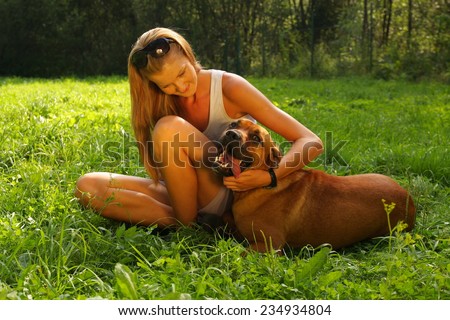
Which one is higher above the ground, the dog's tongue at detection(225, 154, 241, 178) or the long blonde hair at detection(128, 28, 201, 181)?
the long blonde hair at detection(128, 28, 201, 181)

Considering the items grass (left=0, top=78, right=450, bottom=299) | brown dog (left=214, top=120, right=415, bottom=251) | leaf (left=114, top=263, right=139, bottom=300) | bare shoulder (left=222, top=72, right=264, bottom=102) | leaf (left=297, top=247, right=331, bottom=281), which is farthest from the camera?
bare shoulder (left=222, top=72, right=264, bottom=102)

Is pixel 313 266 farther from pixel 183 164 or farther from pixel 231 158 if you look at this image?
pixel 183 164

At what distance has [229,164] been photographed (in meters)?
3.37

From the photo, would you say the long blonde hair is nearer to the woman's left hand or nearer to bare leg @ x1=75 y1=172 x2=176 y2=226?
bare leg @ x1=75 y1=172 x2=176 y2=226

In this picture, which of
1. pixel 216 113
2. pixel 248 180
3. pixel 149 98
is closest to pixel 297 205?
pixel 248 180

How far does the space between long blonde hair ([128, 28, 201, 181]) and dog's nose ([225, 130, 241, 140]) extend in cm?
60

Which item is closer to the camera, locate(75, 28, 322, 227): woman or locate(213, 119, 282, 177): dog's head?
locate(213, 119, 282, 177): dog's head

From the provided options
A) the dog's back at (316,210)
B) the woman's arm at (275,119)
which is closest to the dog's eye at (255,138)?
the woman's arm at (275,119)

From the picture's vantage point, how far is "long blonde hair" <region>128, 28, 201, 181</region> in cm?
352

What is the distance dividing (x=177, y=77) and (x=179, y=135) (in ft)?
1.17

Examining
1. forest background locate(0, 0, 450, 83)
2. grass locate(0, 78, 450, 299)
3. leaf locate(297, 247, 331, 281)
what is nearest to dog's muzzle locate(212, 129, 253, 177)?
grass locate(0, 78, 450, 299)
